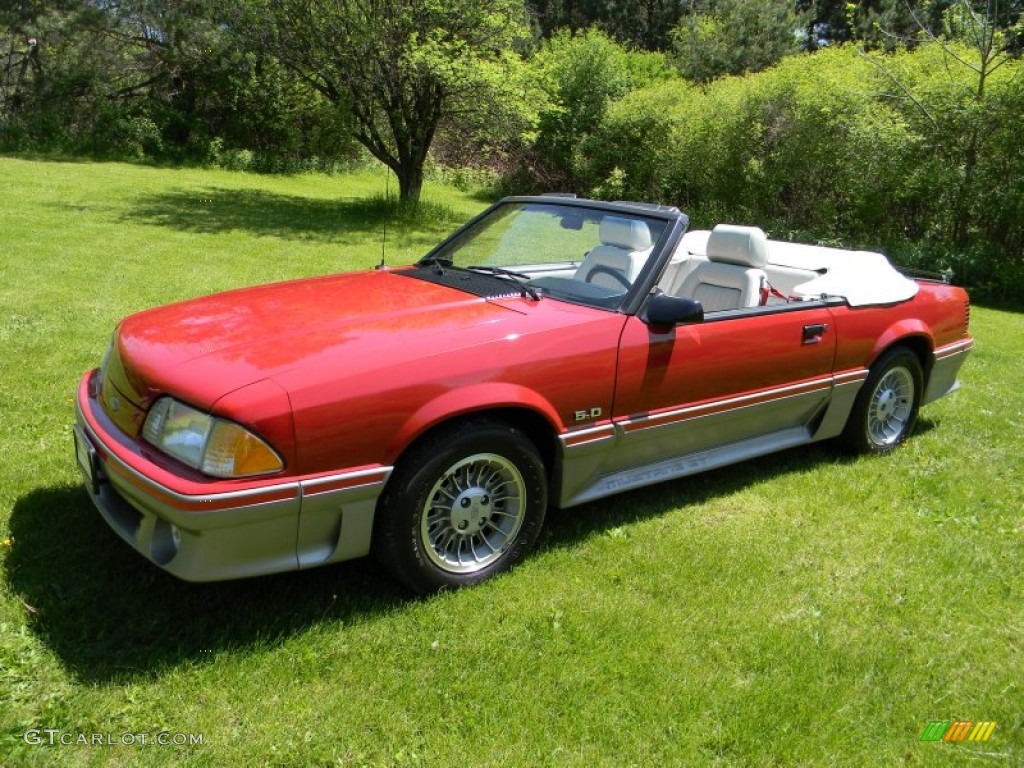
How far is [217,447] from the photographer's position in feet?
8.67

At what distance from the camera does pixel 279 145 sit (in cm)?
2609

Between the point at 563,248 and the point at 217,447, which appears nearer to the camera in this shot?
the point at 217,447

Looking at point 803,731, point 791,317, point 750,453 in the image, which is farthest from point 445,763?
point 791,317

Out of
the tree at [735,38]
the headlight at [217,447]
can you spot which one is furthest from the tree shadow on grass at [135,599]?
the tree at [735,38]

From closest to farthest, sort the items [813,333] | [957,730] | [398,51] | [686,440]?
[957,730]
[686,440]
[813,333]
[398,51]

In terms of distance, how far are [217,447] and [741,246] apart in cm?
310

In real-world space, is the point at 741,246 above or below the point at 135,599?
above

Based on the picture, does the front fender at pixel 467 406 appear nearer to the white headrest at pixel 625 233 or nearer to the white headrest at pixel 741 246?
the white headrest at pixel 625 233

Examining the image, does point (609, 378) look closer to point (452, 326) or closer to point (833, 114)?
point (452, 326)

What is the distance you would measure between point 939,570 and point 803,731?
5.11 feet

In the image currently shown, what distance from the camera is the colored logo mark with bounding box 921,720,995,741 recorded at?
2740 millimetres

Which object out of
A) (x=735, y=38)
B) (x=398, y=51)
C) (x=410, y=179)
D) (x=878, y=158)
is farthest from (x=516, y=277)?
(x=735, y=38)

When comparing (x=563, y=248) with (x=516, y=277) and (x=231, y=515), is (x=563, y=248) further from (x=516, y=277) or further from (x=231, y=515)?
(x=231, y=515)

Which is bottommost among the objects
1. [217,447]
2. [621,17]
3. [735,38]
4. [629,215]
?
[217,447]
